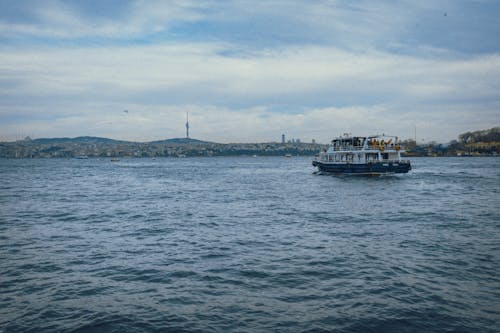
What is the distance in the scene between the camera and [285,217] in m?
29.5

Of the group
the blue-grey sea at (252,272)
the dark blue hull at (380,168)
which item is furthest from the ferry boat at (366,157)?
the blue-grey sea at (252,272)

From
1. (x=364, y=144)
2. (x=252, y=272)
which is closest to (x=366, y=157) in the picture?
(x=364, y=144)

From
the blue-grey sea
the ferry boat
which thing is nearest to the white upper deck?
the ferry boat

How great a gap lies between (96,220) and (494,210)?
106 feet

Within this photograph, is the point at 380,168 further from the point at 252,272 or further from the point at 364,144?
the point at 252,272

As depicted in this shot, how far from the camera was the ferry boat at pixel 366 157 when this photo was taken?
6769cm

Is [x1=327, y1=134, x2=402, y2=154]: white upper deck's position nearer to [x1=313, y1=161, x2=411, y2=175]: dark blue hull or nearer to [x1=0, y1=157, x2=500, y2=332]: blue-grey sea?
[x1=313, y1=161, x2=411, y2=175]: dark blue hull

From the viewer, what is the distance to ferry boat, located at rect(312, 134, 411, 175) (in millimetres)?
67688

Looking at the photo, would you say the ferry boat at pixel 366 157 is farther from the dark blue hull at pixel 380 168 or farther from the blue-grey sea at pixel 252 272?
the blue-grey sea at pixel 252 272

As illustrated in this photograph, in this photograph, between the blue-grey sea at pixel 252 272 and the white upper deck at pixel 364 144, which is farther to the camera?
the white upper deck at pixel 364 144

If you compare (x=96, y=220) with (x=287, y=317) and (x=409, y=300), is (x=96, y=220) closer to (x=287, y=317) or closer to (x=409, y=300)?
(x=287, y=317)

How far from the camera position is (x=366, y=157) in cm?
7125

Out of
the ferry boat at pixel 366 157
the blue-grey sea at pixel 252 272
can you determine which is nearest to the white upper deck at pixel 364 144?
the ferry boat at pixel 366 157

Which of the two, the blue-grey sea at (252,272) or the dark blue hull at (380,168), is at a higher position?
the dark blue hull at (380,168)
